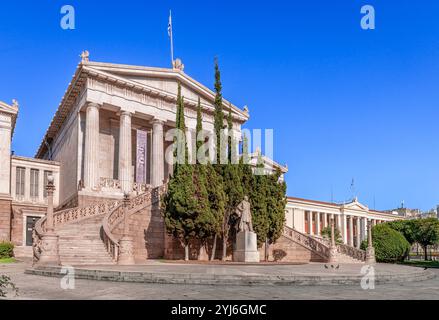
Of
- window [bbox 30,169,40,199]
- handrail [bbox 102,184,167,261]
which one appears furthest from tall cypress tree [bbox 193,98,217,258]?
window [bbox 30,169,40,199]

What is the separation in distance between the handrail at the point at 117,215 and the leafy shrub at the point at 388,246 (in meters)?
21.7

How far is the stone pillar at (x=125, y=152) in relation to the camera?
42969 mm

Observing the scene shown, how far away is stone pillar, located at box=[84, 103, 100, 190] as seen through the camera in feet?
134

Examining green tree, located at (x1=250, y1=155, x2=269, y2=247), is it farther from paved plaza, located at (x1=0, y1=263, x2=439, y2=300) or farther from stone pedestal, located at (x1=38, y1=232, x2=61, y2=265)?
paved plaza, located at (x1=0, y1=263, x2=439, y2=300)

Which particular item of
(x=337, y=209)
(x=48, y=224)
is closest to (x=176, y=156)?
(x=48, y=224)

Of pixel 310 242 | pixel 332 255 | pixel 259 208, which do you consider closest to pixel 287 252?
pixel 310 242

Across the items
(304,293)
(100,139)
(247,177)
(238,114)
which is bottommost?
(304,293)

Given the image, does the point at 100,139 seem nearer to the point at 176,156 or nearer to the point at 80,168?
the point at 80,168

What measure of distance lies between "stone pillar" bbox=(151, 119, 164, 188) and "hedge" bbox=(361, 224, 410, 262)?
68.7 feet

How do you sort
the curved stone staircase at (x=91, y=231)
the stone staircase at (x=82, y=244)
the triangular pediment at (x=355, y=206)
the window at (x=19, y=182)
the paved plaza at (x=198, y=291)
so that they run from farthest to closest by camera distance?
1. the triangular pediment at (x=355, y=206)
2. the window at (x=19, y=182)
3. the curved stone staircase at (x=91, y=231)
4. the stone staircase at (x=82, y=244)
5. the paved plaza at (x=198, y=291)

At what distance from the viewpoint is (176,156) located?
31.6 m

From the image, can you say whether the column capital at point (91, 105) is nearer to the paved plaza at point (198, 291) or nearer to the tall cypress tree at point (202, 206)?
the tall cypress tree at point (202, 206)

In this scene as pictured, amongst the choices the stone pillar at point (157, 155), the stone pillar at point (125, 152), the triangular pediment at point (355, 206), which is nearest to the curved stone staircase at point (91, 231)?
the stone pillar at point (125, 152)
